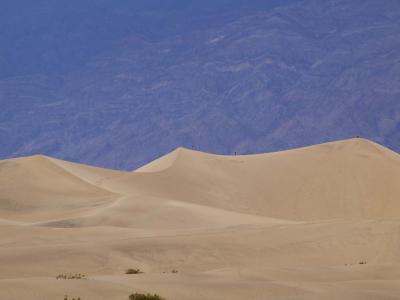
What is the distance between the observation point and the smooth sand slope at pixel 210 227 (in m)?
15.5

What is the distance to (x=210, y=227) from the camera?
29.7 m

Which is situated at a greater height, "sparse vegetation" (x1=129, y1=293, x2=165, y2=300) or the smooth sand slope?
the smooth sand slope

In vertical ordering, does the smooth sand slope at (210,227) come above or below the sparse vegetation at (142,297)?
above

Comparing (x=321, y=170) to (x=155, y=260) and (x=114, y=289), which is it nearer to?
(x=155, y=260)

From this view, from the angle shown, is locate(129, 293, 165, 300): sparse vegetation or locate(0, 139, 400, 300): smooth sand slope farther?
locate(0, 139, 400, 300): smooth sand slope

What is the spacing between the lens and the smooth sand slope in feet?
50.8

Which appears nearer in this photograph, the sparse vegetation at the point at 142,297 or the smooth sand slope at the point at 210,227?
the sparse vegetation at the point at 142,297

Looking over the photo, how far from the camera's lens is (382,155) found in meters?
51.9

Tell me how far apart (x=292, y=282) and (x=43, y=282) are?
468 cm

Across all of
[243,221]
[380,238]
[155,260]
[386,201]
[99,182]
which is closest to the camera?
[155,260]

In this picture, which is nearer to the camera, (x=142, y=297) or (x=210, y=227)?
(x=142, y=297)

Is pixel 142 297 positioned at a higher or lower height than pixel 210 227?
lower

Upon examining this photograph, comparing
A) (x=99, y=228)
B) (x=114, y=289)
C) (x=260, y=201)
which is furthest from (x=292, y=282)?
(x=260, y=201)

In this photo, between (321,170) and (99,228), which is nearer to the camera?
(99,228)
